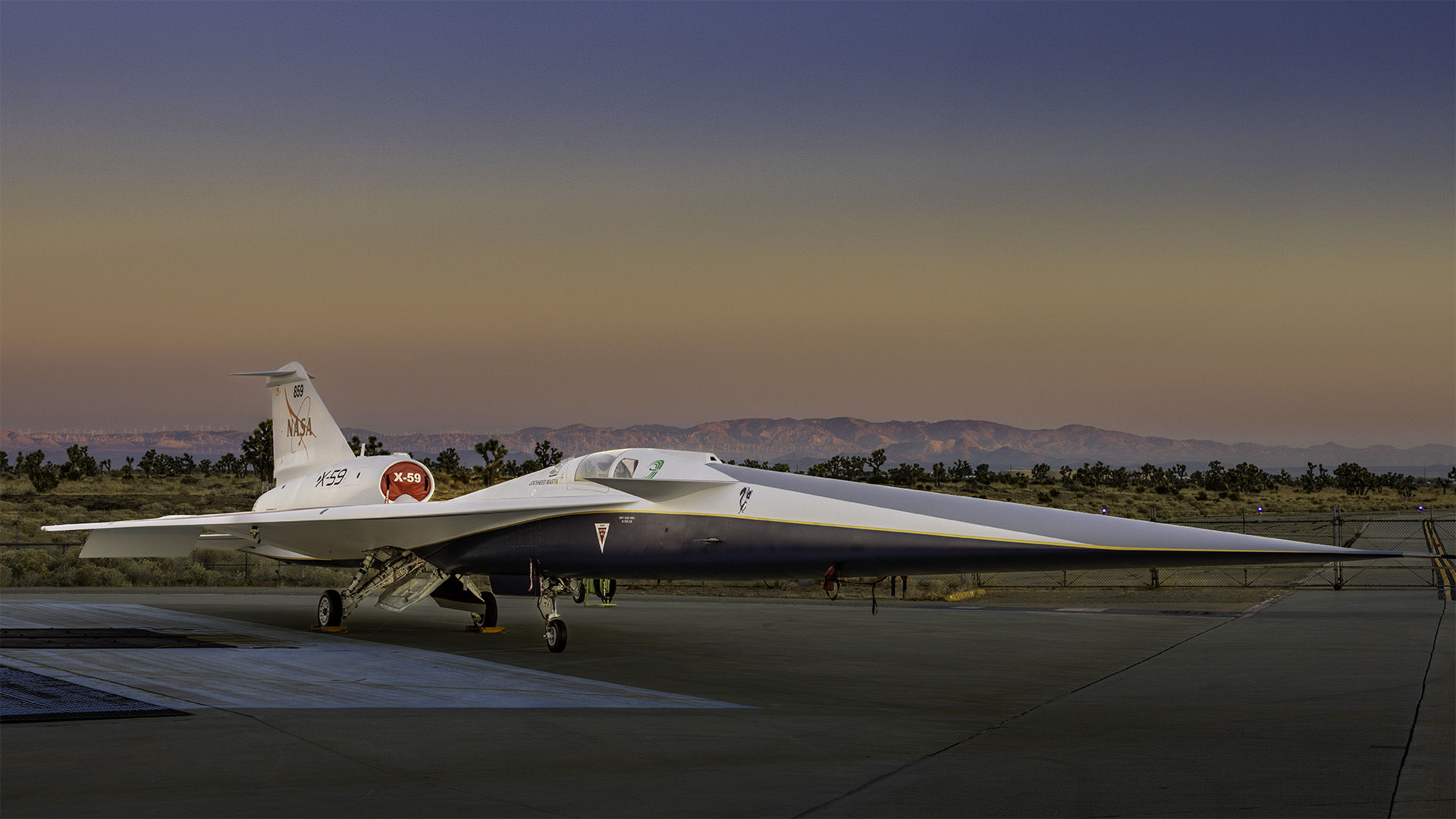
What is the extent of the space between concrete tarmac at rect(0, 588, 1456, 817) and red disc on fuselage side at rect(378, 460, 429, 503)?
227cm

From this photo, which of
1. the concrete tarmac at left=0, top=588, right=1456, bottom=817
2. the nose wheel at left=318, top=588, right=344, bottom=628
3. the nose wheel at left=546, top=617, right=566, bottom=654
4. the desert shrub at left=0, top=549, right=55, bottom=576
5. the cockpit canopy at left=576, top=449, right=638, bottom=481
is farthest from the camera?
the desert shrub at left=0, top=549, right=55, bottom=576

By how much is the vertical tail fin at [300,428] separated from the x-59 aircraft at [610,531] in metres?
0.03

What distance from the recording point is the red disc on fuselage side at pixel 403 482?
1773 centimetres

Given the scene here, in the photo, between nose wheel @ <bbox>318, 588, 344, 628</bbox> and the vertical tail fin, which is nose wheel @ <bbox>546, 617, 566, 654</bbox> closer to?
nose wheel @ <bbox>318, 588, 344, 628</bbox>

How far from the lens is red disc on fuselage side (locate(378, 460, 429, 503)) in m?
17.7

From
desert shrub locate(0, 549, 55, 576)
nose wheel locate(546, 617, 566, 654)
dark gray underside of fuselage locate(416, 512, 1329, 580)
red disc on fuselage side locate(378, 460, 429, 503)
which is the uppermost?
red disc on fuselage side locate(378, 460, 429, 503)

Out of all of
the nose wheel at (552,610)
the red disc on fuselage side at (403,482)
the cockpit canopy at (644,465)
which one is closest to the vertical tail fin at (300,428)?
the red disc on fuselage side at (403,482)

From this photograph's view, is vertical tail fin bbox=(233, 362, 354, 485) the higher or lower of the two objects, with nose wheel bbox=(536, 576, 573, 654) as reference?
higher

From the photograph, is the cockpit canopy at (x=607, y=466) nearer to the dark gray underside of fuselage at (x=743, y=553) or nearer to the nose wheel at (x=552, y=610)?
the dark gray underside of fuselage at (x=743, y=553)

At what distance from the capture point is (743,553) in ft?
40.7

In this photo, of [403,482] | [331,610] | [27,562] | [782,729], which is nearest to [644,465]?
[782,729]

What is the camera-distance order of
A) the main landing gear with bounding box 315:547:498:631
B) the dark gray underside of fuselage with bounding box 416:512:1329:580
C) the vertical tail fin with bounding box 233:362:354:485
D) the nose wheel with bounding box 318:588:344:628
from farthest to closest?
1. the vertical tail fin with bounding box 233:362:354:485
2. the nose wheel with bounding box 318:588:344:628
3. the main landing gear with bounding box 315:547:498:631
4. the dark gray underside of fuselage with bounding box 416:512:1329:580

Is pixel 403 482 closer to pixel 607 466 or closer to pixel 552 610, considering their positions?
pixel 552 610

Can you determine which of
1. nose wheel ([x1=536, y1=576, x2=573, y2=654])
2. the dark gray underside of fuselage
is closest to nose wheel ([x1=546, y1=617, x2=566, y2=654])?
nose wheel ([x1=536, y1=576, x2=573, y2=654])
